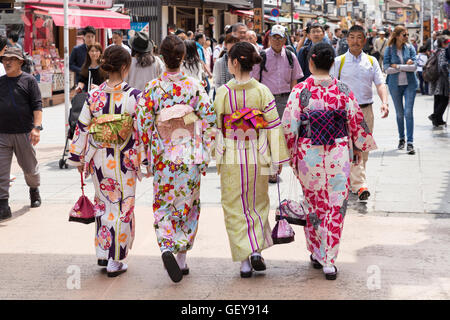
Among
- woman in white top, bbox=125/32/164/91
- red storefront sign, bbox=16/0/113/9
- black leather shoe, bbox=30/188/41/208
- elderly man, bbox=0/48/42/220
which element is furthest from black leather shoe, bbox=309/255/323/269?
red storefront sign, bbox=16/0/113/9

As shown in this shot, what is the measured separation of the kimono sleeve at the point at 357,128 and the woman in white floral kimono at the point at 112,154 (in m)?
1.54

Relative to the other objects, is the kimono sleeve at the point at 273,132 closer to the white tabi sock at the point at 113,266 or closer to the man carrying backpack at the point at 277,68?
the white tabi sock at the point at 113,266

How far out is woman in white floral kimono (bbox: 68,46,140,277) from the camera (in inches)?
188

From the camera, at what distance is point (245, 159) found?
186 inches

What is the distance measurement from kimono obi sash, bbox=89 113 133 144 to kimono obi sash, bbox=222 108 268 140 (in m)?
0.70

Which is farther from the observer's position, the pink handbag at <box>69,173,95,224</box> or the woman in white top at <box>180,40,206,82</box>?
the woman in white top at <box>180,40,206,82</box>

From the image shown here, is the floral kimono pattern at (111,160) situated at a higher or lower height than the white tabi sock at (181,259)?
higher

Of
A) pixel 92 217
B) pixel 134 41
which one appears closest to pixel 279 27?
pixel 134 41

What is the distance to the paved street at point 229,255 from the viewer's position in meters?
4.45

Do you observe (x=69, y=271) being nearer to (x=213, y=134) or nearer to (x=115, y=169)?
(x=115, y=169)

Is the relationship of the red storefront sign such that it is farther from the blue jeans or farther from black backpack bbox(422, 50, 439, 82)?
the blue jeans

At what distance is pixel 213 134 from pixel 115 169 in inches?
29.6

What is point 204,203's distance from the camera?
7.02 metres

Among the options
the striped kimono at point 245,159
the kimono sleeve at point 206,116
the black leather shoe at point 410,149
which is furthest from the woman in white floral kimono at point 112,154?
the black leather shoe at point 410,149
